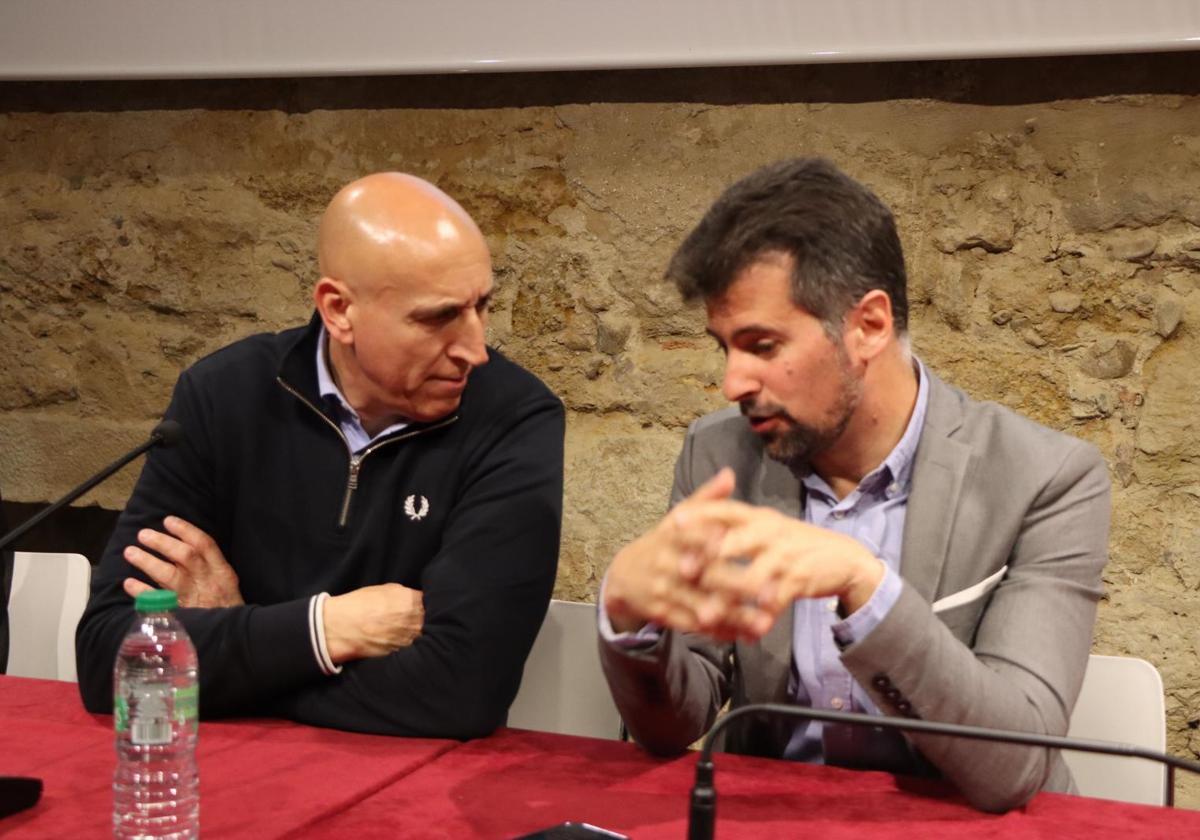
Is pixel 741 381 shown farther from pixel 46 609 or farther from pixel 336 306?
pixel 46 609

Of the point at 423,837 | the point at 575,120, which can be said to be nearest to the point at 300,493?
the point at 423,837

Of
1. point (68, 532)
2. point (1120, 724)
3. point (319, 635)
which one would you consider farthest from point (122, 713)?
point (68, 532)

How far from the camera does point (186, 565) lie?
2.22 m

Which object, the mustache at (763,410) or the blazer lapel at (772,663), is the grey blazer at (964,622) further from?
the mustache at (763,410)

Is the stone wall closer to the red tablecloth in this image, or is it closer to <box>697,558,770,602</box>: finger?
the red tablecloth

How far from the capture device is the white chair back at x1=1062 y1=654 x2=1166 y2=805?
2051 mm

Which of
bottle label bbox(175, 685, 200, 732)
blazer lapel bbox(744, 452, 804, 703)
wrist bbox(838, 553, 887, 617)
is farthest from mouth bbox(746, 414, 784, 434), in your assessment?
bottle label bbox(175, 685, 200, 732)

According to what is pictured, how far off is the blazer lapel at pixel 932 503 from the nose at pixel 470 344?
72 centimetres

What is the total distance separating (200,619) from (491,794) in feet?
2.08

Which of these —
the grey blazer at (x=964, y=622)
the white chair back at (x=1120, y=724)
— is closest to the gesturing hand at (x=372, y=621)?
the grey blazer at (x=964, y=622)

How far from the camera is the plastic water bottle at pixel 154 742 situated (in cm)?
156

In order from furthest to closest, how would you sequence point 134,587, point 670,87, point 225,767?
point 670,87
point 134,587
point 225,767

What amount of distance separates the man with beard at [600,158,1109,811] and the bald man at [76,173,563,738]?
0.96ft

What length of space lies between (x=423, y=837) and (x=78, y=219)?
9.19ft
